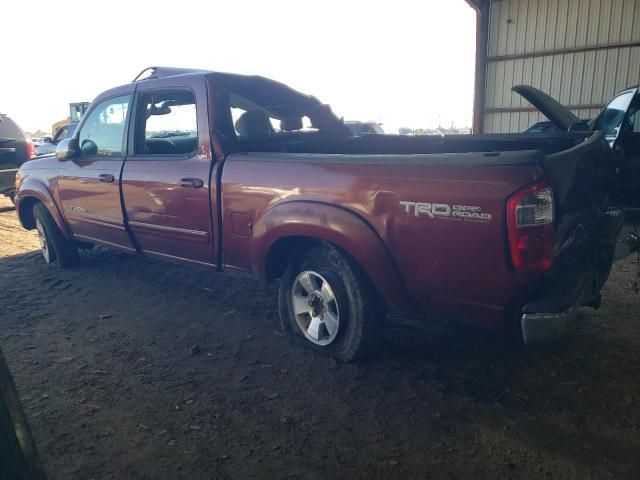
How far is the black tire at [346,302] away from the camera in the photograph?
2963 millimetres

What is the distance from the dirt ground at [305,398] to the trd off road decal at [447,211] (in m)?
1.08

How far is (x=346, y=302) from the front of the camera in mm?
3033

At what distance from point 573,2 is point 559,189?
441 inches

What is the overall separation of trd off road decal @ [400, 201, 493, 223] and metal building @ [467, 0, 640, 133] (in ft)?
34.9

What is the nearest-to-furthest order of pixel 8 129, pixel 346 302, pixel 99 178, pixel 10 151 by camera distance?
pixel 346 302, pixel 99 178, pixel 10 151, pixel 8 129

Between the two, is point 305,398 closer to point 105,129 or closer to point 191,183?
point 191,183

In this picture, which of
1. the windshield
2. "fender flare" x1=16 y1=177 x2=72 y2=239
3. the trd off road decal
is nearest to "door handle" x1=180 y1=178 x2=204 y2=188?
the trd off road decal

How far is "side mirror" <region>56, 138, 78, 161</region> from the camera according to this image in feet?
15.3

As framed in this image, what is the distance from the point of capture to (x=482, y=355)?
10.6 ft

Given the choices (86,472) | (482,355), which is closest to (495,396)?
(482,355)

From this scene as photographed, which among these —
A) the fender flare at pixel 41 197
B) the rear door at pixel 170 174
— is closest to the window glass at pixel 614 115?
the rear door at pixel 170 174

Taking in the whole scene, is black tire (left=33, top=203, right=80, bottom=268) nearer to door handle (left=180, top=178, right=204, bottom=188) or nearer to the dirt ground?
the dirt ground

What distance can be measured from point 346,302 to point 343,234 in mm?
489

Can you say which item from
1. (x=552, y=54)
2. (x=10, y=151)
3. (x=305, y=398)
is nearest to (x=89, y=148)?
(x=305, y=398)
